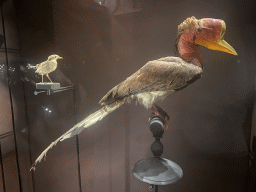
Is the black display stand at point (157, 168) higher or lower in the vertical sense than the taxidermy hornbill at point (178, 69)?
lower

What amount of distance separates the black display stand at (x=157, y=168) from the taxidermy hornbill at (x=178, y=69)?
0.18 metres

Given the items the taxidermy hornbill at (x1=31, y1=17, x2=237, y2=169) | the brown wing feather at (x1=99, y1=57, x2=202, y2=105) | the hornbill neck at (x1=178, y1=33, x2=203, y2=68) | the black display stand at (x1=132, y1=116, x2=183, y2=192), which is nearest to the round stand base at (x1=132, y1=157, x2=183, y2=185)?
the black display stand at (x1=132, y1=116, x2=183, y2=192)

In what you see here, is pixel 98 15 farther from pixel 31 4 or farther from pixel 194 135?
pixel 194 135

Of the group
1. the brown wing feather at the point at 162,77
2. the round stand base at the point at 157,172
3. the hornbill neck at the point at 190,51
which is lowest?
the round stand base at the point at 157,172

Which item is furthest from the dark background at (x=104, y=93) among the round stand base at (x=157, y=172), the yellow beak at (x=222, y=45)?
the round stand base at (x=157, y=172)

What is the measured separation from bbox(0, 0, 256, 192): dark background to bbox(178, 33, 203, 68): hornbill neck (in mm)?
245

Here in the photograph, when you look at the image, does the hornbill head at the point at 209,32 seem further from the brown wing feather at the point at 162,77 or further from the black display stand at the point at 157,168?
the black display stand at the point at 157,168

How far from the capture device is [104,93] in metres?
1.29

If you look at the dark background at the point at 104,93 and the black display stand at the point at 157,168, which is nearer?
the black display stand at the point at 157,168

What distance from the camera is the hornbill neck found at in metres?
0.87

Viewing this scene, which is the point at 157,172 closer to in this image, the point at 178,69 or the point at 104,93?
the point at 178,69

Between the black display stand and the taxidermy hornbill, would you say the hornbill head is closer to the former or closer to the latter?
the taxidermy hornbill

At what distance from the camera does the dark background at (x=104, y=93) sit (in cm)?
107

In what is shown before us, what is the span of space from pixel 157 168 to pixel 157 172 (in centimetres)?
2
